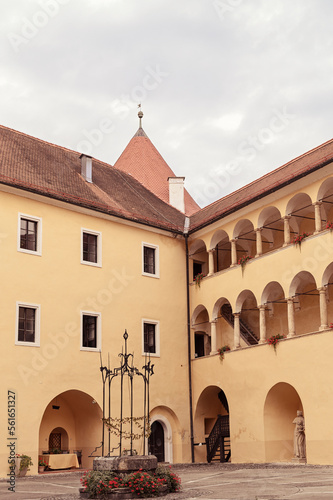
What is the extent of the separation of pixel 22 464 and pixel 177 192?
47.4ft

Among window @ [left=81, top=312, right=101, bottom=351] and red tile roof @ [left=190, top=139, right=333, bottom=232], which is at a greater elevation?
red tile roof @ [left=190, top=139, right=333, bottom=232]

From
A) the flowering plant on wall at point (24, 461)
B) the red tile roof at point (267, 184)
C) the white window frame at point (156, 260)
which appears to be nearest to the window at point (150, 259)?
the white window frame at point (156, 260)

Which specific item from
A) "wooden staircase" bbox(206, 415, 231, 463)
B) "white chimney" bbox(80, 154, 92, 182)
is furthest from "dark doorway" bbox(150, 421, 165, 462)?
"white chimney" bbox(80, 154, 92, 182)

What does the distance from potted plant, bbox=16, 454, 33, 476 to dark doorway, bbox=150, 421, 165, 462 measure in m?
5.65

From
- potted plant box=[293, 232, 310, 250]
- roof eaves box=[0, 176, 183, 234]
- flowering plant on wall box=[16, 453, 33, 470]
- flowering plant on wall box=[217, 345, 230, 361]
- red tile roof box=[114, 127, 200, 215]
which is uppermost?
red tile roof box=[114, 127, 200, 215]

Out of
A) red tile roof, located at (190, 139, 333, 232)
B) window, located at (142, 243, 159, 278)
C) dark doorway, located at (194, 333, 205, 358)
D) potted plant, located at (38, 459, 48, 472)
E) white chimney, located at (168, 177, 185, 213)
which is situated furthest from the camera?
white chimney, located at (168, 177, 185, 213)

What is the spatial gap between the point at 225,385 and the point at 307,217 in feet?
22.6

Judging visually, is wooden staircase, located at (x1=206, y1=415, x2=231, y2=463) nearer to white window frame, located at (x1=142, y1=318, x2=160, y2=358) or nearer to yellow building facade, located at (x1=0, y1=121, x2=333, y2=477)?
yellow building facade, located at (x1=0, y1=121, x2=333, y2=477)

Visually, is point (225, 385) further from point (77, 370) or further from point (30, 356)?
point (30, 356)

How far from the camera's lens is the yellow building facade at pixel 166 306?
2061 cm

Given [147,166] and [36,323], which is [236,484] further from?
[147,166]

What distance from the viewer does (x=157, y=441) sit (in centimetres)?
2420

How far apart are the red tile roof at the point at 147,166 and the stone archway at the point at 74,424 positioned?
10540 millimetres

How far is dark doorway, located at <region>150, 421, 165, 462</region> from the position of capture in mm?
24016
